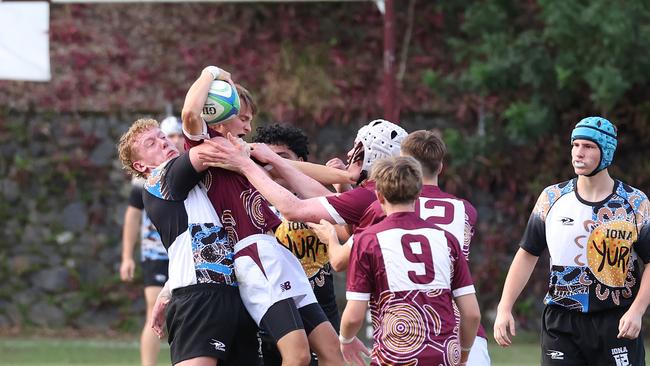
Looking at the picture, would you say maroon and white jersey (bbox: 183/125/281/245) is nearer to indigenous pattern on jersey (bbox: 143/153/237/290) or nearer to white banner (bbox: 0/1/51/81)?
indigenous pattern on jersey (bbox: 143/153/237/290)

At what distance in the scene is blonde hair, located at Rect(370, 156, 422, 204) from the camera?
17.6 ft

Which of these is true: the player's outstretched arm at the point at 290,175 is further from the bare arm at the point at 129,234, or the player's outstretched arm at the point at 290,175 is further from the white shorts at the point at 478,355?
the bare arm at the point at 129,234

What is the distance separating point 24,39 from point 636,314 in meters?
8.35

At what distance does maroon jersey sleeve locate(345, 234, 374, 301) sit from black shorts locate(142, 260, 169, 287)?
5.59 m

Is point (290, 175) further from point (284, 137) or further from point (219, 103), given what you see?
point (284, 137)

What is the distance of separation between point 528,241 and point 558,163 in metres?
7.99

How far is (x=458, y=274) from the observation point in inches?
217

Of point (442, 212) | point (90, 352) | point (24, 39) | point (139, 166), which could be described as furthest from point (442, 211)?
point (24, 39)

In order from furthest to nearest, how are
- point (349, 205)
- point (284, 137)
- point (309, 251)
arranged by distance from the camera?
point (284, 137), point (309, 251), point (349, 205)

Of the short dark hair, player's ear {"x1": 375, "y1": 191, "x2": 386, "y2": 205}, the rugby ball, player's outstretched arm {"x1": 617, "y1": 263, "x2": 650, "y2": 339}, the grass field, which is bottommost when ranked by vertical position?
the grass field

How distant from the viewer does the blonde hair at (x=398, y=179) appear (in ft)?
17.6

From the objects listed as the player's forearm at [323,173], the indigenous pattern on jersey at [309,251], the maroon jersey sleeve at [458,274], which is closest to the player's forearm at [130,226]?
the indigenous pattern on jersey at [309,251]

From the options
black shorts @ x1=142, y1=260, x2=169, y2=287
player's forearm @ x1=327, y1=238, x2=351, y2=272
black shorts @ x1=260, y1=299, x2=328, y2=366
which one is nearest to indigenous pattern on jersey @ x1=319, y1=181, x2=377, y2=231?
player's forearm @ x1=327, y1=238, x2=351, y2=272

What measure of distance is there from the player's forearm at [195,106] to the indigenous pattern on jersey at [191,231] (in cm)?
18
